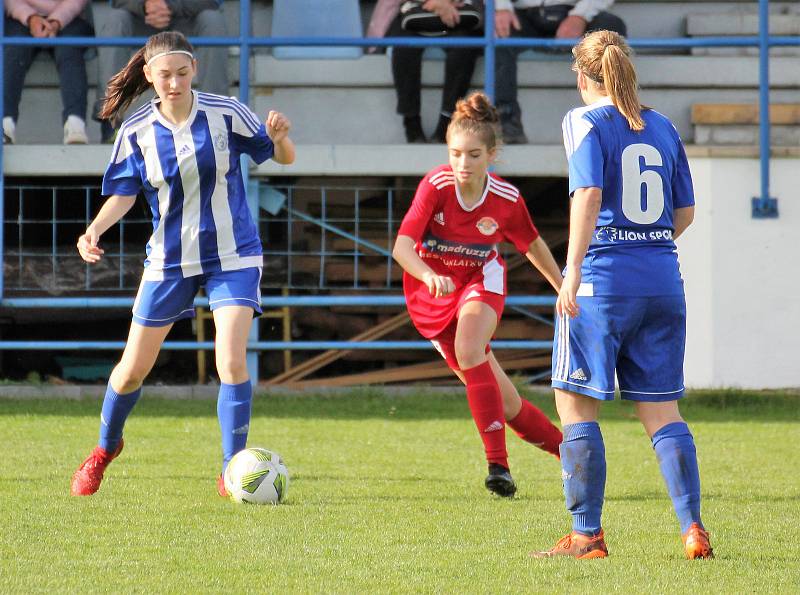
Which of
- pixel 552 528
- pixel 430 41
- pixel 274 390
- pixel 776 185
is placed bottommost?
pixel 274 390

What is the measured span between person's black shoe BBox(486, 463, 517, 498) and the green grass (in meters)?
0.06

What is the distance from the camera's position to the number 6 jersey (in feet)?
13.8

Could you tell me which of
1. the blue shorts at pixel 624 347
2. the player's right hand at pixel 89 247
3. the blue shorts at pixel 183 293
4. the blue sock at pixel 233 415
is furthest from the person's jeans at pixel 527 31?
the blue shorts at pixel 624 347

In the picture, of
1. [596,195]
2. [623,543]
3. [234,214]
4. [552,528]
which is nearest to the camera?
[596,195]

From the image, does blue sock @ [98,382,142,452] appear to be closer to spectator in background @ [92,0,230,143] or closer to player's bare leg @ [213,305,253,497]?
player's bare leg @ [213,305,253,497]

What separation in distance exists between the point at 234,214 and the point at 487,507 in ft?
5.42

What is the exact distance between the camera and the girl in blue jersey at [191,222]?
562 centimetres

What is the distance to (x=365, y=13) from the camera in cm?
1107

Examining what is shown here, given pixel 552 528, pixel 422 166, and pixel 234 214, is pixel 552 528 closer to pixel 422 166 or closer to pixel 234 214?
pixel 234 214

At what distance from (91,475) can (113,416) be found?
0.31m

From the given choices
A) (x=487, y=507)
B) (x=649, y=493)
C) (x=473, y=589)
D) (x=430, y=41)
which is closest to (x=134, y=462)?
(x=487, y=507)

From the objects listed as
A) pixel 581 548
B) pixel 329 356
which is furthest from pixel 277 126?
pixel 329 356

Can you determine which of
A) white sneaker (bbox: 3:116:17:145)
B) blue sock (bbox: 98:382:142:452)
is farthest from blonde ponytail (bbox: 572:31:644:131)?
white sneaker (bbox: 3:116:17:145)

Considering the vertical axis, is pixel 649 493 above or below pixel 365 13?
below
